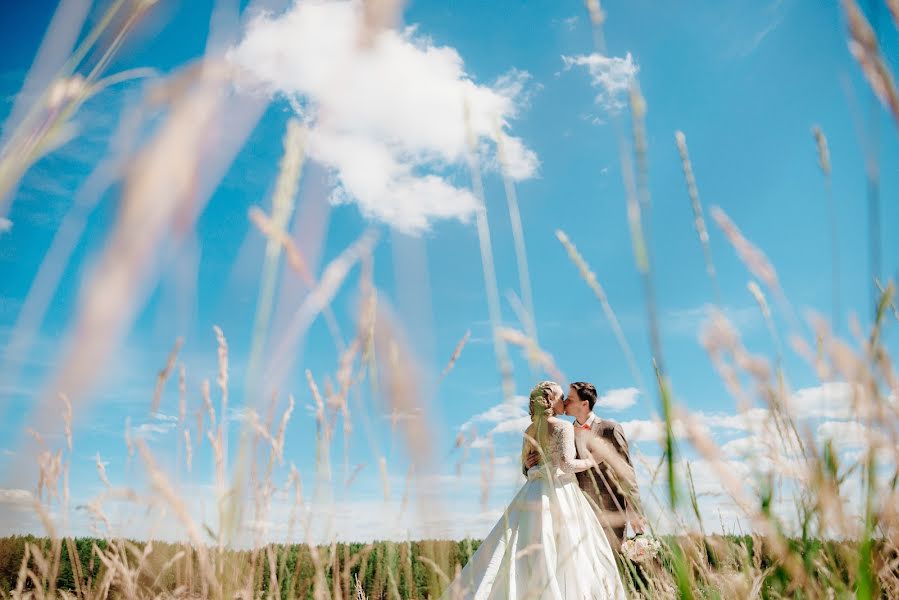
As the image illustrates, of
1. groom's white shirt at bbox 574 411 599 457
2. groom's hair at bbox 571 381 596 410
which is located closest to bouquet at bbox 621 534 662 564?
groom's white shirt at bbox 574 411 599 457

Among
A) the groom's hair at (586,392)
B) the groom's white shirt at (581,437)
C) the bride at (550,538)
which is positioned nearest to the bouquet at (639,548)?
the bride at (550,538)

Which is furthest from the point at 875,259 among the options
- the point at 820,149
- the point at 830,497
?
the point at 830,497

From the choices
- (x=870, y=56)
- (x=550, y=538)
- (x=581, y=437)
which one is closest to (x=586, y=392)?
(x=581, y=437)

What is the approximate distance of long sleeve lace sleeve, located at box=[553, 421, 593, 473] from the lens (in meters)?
4.06

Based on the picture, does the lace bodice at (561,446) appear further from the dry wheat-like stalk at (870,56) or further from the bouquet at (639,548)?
the dry wheat-like stalk at (870,56)

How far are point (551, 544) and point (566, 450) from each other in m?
0.62

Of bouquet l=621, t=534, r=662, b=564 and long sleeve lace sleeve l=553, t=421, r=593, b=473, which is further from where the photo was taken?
long sleeve lace sleeve l=553, t=421, r=593, b=473

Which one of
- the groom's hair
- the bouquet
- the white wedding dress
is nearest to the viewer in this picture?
the bouquet

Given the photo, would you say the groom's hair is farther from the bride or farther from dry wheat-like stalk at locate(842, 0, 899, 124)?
dry wheat-like stalk at locate(842, 0, 899, 124)

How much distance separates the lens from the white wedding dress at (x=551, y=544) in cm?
357

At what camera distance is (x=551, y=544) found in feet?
12.6

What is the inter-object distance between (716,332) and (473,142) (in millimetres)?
762

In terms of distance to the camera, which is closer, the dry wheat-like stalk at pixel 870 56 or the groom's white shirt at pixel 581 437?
the dry wheat-like stalk at pixel 870 56

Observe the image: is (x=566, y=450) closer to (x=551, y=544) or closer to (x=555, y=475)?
(x=555, y=475)
